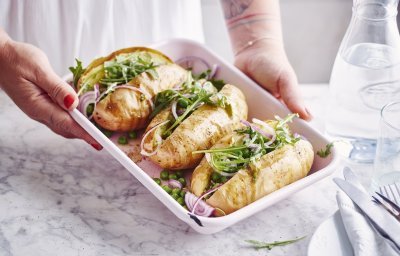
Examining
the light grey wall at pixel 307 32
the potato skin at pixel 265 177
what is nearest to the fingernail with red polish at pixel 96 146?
the potato skin at pixel 265 177

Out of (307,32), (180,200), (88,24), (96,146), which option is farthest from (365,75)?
(307,32)

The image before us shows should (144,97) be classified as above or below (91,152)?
above

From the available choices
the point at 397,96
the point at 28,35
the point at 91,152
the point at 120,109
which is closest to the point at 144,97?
the point at 120,109

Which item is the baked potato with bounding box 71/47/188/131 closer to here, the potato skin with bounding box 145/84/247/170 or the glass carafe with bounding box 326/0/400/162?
the potato skin with bounding box 145/84/247/170

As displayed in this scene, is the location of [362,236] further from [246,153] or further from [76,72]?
[76,72]

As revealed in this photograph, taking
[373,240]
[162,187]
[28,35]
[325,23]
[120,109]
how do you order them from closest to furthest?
[373,240] → [162,187] → [120,109] → [28,35] → [325,23]

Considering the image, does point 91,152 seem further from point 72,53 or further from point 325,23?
point 325,23

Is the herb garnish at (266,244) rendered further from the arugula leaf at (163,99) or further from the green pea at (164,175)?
the arugula leaf at (163,99)
